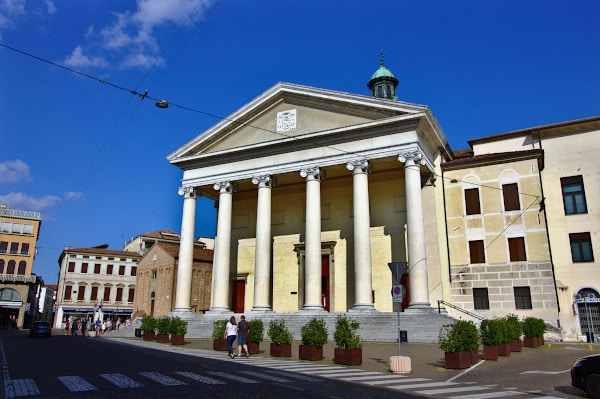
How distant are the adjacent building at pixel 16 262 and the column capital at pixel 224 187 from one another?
4039cm

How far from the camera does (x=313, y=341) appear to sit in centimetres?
1628

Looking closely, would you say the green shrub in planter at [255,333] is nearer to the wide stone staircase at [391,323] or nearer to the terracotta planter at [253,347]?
the terracotta planter at [253,347]

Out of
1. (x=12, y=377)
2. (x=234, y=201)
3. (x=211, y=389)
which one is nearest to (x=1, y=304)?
(x=234, y=201)

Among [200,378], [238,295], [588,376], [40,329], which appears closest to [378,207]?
[238,295]

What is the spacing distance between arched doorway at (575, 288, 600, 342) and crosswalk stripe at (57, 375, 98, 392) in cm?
2538

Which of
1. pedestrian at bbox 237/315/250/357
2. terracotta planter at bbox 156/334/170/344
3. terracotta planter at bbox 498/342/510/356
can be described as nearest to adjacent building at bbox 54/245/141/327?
terracotta planter at bbox 156/334/170/344

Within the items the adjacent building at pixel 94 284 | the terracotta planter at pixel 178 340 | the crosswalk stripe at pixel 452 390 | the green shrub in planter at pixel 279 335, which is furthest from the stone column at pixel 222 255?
the adjacent building at pixel 94 284

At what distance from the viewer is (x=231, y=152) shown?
3142 centimetres

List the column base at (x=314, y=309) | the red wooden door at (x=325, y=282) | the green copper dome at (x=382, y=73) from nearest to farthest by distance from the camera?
the column base at (x=314, y=309) → the red wooden door at (x=325, y=282) → the green copper dome at (x=382, y=73)

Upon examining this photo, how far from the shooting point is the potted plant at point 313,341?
16.3 meters

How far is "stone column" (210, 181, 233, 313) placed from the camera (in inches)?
1183

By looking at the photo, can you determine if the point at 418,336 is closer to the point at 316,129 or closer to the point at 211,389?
the point at 316,129

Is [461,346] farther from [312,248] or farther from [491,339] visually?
[312,248]

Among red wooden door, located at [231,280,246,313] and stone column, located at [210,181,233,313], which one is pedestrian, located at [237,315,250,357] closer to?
stone column, located at [210,181,233,313]
